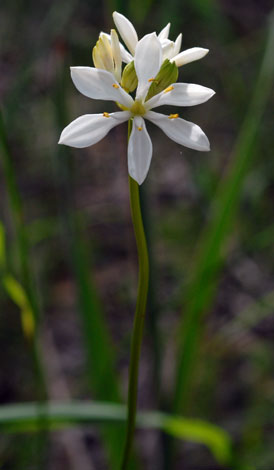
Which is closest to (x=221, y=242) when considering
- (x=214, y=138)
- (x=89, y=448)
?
(x=89, y=448)

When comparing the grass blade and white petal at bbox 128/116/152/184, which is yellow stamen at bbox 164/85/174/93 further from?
the grass blade

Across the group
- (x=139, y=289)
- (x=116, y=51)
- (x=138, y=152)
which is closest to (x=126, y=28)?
A: (x=116, y=51)

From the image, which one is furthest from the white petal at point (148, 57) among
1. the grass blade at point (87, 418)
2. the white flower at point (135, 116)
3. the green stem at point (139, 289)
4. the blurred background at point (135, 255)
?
the grass blade at point (87, 418)

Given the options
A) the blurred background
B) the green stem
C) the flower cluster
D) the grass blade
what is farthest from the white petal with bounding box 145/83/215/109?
the grass blade

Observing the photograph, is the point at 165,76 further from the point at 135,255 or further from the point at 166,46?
the point at 135,255

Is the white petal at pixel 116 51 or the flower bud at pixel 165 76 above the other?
the white petal at pixel 116 51

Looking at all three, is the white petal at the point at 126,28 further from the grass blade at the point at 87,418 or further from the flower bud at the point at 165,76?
the grass blade at the point at 87,418

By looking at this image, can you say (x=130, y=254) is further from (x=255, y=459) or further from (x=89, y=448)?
(x=255, y=459)
